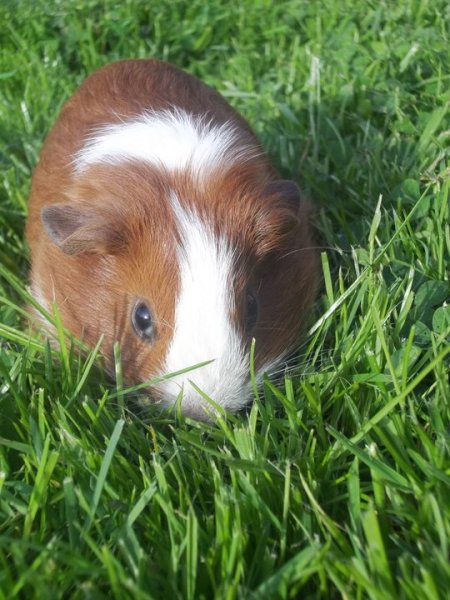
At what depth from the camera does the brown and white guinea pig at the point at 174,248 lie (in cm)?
209

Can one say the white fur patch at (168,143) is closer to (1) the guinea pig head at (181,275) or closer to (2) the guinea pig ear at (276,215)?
(1) the guinea pig head at (181,275)

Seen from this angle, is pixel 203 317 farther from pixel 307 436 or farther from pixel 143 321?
pixel 307 436

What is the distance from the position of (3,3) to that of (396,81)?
254 cm

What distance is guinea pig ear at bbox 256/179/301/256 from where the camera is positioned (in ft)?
7.73

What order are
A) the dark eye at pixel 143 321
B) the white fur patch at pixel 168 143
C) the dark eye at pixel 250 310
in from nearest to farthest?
the dark eye at pixel 143 321 → the dark eye at pixel 250 310 → the white fur patch at pixel 168 143

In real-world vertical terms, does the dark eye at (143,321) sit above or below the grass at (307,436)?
above

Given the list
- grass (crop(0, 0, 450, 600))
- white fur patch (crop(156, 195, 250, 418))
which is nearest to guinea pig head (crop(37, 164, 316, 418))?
white fur patch (crop(156, 195, 250, 418))

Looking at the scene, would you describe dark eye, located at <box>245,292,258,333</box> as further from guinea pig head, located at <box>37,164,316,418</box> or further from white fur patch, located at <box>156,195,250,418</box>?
white fur patch, located at <box>156,195,250,418</box>

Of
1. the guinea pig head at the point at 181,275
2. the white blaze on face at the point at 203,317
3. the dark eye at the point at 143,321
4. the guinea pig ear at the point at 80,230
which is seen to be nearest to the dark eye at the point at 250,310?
the guinea pig head at the point at 181,275

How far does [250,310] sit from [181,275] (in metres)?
Result: 0.30

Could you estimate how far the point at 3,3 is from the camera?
4.48 meters

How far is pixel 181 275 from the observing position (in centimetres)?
213

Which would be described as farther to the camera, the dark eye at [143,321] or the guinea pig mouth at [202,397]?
the dark eye at [143,321]

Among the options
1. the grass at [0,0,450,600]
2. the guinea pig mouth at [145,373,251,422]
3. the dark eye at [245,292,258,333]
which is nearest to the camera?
the grass at [0,0,450,600]
